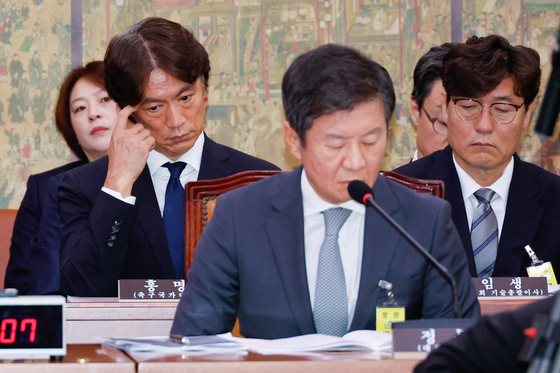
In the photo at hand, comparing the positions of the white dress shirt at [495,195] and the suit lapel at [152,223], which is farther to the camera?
the white dress shirt at [495,195]

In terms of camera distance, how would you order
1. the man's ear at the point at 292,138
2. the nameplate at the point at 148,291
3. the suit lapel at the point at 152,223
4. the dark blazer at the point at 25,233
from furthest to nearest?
1. the dark blazer at the point at 25,233
2. the suit lapel at the point at 152,223
3. the nameplate at the point at 148,291
4. the man's ear at the point at 292,138

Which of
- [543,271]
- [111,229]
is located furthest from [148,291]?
[543,271]

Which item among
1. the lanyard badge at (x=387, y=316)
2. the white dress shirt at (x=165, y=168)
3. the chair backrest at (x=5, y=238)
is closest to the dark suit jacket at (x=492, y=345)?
the lanyard badge at (x=387, y=316)

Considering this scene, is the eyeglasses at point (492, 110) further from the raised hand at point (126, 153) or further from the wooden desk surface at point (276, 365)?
the wooden desk surface at point (276, 365)

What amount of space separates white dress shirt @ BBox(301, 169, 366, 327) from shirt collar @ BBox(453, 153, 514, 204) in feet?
2.79

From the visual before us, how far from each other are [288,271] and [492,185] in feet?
3.65

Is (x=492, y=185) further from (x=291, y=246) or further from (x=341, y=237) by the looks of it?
(x=291, y=246)

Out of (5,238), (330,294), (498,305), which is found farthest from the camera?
(5,238)

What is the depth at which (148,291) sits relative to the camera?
1993 mm

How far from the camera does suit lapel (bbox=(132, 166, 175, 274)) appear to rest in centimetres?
229

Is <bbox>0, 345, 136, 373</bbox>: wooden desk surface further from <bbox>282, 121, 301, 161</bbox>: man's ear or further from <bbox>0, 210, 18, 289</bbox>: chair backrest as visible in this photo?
<bbox>0, 210, 18, 289</bbox>: chair backrest

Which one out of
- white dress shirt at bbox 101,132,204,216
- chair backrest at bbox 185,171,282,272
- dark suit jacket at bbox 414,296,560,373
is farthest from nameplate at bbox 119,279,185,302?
dark suit jacket at bbox 414,296,560,373

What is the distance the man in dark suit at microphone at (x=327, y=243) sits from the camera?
159 centimetres

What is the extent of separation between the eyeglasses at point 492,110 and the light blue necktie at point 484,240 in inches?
12.6
